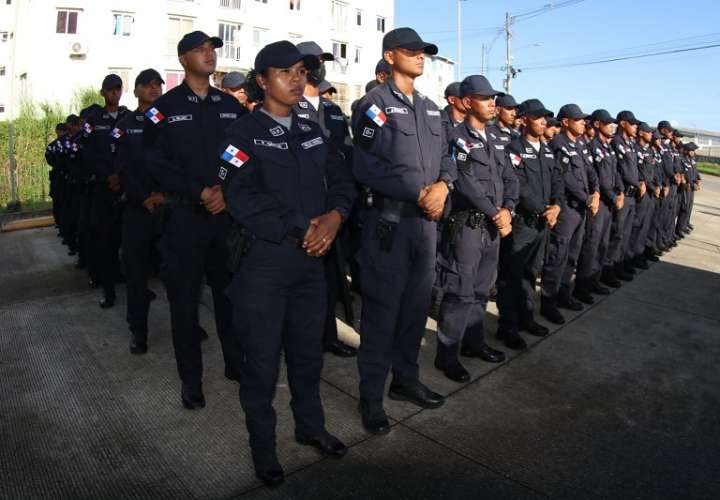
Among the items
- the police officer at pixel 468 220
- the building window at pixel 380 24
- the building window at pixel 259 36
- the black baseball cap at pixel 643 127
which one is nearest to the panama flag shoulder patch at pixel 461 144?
the police officer at pixel 468 220

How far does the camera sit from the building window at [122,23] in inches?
1048


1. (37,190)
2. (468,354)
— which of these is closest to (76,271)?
(468,354)

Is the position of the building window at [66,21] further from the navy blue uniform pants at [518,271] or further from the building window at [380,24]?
the navy blue uniform pants at [518,271]

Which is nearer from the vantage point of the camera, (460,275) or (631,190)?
(460,275)

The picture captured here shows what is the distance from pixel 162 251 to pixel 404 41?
1992mm

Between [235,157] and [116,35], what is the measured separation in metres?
28.7

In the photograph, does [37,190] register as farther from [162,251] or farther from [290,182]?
[290,182]

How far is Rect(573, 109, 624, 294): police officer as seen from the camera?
5.88 m

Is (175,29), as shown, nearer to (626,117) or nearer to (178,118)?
(626,117)

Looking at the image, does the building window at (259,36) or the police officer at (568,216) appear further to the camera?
A: the building window at (259,36)

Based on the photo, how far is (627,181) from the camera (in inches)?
261

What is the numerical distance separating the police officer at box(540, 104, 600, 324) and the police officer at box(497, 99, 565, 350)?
1.39ft

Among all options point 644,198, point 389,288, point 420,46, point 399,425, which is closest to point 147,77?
point 420,46

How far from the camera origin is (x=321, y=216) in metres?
2.64
